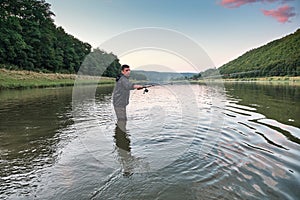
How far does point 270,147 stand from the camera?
6895mm

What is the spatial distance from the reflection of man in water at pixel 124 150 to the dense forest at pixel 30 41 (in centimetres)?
4145

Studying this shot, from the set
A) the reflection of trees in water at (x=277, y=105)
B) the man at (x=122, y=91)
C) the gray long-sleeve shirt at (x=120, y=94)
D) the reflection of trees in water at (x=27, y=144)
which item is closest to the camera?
the reflection of trees in water at (x=27, y=144)

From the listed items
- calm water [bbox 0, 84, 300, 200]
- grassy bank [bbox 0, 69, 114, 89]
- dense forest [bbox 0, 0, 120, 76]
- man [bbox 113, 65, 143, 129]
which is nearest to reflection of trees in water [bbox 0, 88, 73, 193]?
calm water [bbox 0, 84, 300, 200]

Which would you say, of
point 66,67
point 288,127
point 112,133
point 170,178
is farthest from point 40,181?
point 66,67

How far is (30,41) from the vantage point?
5684 cm

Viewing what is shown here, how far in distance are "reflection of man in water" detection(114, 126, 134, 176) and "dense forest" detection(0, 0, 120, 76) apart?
136ft

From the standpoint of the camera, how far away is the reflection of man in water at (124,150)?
5194 millimetres

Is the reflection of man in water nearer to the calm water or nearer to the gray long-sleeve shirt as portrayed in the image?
the calm water

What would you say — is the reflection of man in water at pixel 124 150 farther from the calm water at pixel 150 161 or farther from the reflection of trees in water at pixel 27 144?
the reflection of trees in water at pixel 27 144

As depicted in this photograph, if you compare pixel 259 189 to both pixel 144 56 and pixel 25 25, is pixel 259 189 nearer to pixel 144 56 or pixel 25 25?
pixel 144 56

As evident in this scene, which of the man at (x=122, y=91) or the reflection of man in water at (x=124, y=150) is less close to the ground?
the man at (x=122, y=91)

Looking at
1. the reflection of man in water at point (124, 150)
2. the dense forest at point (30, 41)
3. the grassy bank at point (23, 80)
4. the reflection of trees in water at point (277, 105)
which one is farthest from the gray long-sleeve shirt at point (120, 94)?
the dense forest at point (30, 41)

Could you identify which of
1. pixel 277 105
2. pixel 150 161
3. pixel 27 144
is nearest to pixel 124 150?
pixel 150 161

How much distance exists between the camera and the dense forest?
47.7 meters
